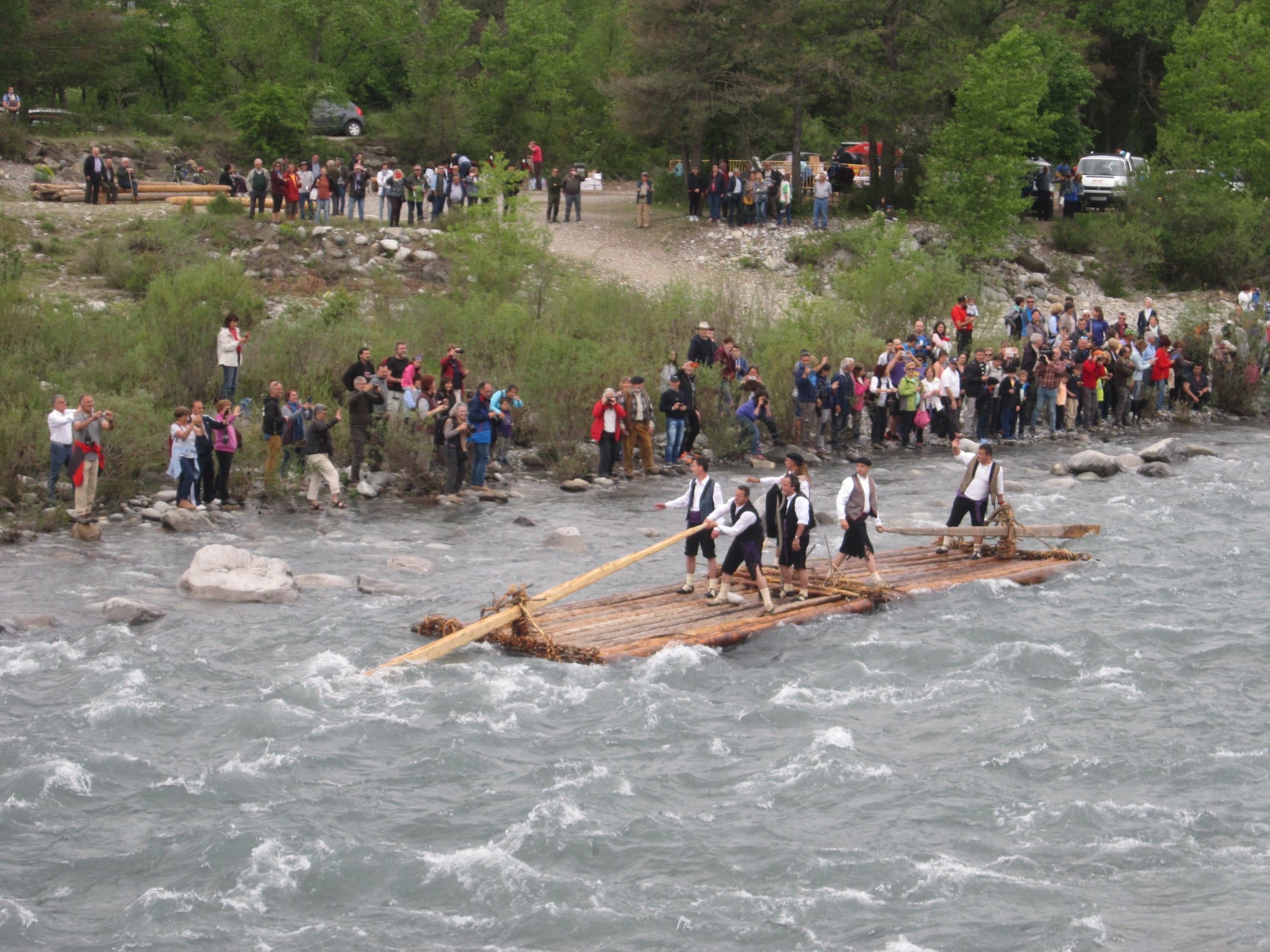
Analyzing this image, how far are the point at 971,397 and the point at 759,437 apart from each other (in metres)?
5.60

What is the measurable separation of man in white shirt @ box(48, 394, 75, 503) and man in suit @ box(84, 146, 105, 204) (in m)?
17.2

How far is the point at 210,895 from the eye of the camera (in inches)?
388

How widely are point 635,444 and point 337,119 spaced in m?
29.9

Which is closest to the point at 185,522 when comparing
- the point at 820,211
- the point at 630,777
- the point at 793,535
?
the point at 793,535

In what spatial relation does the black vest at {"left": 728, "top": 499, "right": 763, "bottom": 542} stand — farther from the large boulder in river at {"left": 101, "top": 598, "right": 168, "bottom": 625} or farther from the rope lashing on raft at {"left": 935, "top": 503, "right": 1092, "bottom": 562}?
the large boulder in river at {"left": 101, "top": 598, "right": 168, "bottom": 625}

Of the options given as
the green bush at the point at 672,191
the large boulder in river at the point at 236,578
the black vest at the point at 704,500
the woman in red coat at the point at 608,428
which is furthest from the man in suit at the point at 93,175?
the black vest at the point at 704,500

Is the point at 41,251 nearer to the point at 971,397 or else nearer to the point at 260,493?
the point at 260,493

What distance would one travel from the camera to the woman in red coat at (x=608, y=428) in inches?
872

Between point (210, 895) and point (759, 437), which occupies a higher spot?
point (759, 437)

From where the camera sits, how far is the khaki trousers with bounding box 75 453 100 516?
18.2 meters

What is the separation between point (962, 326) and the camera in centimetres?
2853

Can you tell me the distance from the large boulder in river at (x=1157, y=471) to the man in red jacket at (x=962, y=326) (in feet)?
15.8

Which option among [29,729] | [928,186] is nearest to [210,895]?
[29,729]

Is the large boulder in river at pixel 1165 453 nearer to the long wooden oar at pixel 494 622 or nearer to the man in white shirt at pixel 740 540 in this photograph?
the man in white shirt at pixel 740 540
